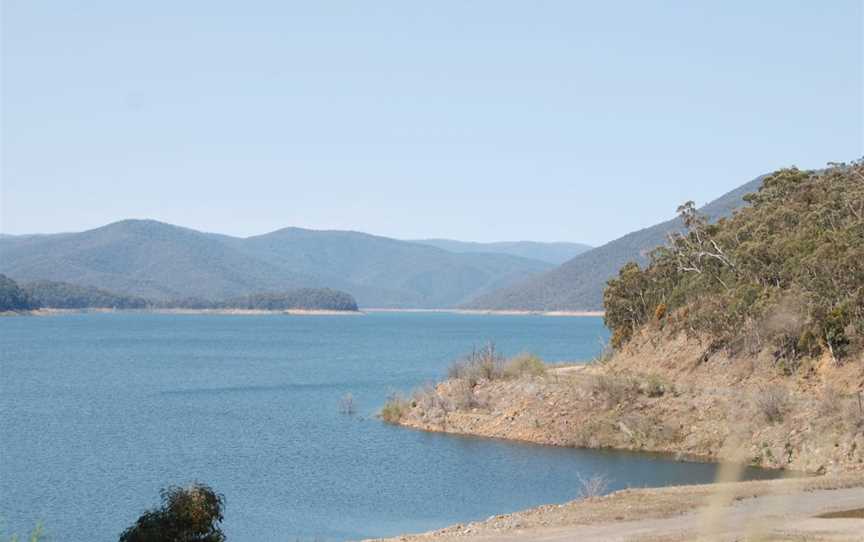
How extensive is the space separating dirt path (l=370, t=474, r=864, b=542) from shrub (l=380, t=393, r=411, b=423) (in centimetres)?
2689

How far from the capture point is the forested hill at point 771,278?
45.4 metres

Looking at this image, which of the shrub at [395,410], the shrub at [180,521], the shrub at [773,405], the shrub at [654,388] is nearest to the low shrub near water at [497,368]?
the shrub at [395,410]

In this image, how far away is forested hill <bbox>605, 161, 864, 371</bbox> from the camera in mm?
45438

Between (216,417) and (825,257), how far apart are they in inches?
1195

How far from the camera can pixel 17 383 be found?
82.4m

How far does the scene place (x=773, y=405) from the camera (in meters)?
41.1

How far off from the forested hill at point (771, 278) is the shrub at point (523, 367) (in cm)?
693

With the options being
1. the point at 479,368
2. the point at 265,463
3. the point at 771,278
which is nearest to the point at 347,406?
the point at 479,368

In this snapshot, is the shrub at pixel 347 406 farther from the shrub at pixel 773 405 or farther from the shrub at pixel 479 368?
the shrub at pixel 773 405

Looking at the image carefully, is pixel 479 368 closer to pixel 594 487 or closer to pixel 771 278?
pixel 771 278

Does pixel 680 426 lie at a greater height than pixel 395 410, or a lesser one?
greater

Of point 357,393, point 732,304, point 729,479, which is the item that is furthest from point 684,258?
point 729,479

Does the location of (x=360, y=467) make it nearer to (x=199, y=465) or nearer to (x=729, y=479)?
(x=199, y=465)

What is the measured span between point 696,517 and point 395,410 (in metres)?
31.8
